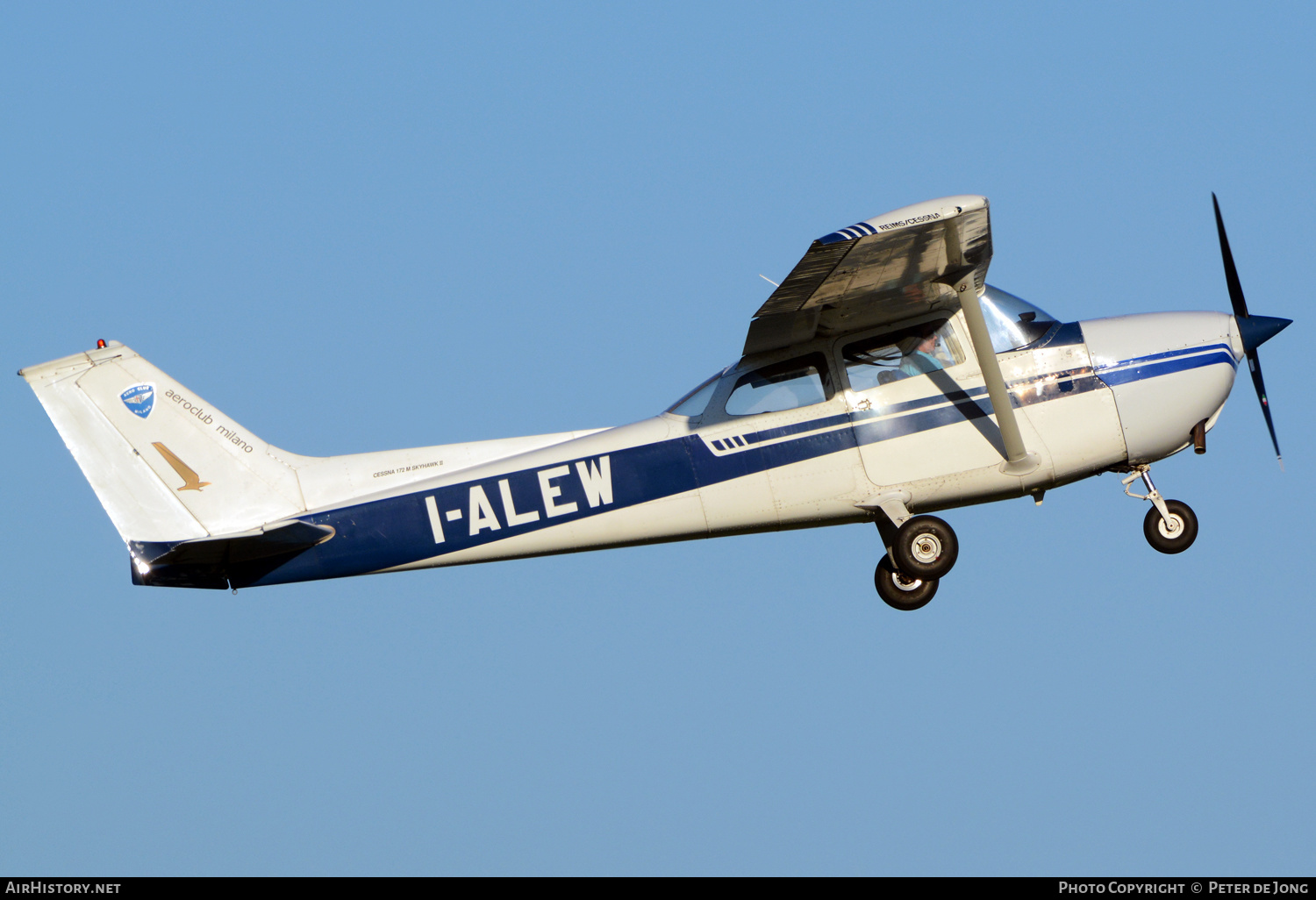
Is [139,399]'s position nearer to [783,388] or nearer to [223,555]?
[223,555]

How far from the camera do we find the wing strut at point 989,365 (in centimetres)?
1231

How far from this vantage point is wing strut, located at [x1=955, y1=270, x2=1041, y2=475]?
12312 mm

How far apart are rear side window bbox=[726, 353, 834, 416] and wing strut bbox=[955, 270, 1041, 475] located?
127cm

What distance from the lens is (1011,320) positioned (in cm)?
1288

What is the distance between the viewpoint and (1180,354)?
1280cm

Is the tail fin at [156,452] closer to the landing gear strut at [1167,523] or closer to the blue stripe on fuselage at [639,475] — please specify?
the blue stripe on fuselage at [639,475]

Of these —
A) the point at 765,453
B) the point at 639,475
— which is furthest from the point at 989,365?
the point at 639,475

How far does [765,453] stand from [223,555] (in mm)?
4611

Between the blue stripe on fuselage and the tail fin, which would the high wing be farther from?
the tail fin

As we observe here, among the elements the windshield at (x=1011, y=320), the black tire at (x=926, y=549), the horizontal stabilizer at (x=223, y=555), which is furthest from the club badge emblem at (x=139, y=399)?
the windshield at (x=1011, y=320)

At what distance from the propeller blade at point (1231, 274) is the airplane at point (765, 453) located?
2.07 ft
